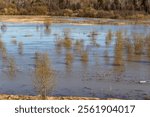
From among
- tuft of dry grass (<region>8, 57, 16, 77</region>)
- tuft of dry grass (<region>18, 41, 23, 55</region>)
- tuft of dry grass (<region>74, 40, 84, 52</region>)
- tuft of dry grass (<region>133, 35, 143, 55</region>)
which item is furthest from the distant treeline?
tuft of dry grass (<region>8, 57, 16, 77</region>)

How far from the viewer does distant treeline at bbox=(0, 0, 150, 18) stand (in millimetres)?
73725

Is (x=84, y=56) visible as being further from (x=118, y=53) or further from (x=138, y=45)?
(x=138, y=45)

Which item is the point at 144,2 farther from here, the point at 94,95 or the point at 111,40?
the point at 94,95

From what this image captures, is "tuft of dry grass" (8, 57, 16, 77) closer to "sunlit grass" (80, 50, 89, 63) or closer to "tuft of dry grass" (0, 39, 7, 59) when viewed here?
"tuft of dry grass" (0, 39, 7, 59)

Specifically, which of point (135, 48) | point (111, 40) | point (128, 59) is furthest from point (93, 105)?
point (111, 40)

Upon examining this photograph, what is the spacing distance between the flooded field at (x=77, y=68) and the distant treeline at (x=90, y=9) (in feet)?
135

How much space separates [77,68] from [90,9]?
208 feet

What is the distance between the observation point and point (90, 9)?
81688mm

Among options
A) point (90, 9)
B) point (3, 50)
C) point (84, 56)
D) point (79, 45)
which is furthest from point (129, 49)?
point (90, 9)

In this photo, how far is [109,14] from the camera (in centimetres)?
7025

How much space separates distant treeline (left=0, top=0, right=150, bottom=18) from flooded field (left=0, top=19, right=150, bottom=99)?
135 feet

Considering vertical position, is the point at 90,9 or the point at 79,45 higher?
the point at 79,45

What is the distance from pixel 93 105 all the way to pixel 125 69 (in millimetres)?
9383

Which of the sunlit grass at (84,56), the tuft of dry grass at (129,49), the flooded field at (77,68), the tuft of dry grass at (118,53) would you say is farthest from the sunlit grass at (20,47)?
the tuft of dry grass at (129,49)
